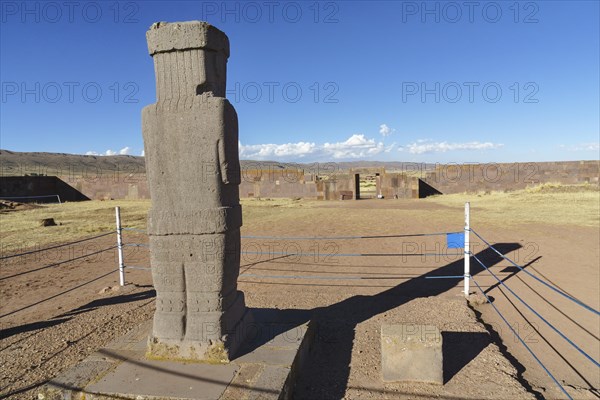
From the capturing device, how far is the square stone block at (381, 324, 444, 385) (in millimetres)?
3670

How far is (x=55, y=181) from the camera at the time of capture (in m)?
27.5

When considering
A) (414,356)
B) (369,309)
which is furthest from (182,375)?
(369,309)

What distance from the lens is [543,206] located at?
17.5 metres

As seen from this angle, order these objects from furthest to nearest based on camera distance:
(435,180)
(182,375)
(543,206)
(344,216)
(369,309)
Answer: (435,180), (543,206), (344,216), (369,309), (182,375)

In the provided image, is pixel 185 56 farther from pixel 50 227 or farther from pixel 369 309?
pixel 50 227

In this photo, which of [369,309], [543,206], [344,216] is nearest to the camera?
[369,309]

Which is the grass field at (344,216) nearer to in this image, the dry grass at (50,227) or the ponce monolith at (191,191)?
the dry grass at (50,227)

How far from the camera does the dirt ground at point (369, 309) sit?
3869mm

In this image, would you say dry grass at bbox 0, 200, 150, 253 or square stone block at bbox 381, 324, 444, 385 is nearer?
square stone block at bbox 381, 324, 444, 385

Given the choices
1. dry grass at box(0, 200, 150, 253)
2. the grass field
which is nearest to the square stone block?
the grass field

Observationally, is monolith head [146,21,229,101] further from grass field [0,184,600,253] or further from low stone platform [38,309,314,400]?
grass field [0,184,600,253]

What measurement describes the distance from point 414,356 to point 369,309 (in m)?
2.17

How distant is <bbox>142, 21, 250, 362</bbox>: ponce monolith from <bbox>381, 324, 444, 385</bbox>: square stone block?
1501mm

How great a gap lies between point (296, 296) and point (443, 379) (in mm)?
3077
